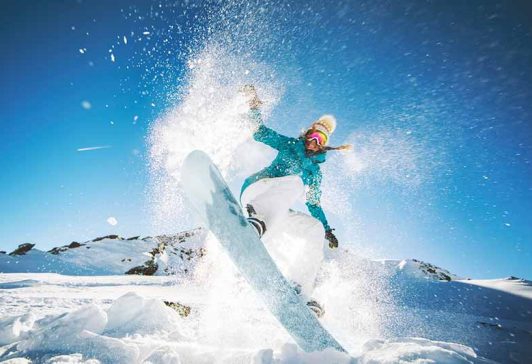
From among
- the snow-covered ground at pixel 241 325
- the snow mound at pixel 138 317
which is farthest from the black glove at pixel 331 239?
the snow mound at pixel 138 317

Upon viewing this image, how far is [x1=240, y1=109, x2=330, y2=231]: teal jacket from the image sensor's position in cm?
404

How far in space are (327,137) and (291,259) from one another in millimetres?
1953

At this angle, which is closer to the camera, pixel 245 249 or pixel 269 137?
pixel 245 249

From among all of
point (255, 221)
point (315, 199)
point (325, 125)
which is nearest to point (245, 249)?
point (255, 221)

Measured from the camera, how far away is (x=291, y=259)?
3.63 metres

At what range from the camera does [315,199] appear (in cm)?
438

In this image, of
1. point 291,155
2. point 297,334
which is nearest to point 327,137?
point 291,155

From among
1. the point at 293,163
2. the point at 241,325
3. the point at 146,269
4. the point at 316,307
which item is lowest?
the point at 241,325

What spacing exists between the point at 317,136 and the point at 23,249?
19.9 metres

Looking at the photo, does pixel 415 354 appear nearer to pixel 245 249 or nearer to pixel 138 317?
pixel 245 249

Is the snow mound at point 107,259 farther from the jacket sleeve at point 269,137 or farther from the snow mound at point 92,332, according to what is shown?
the jacket sleeve at point 269,137

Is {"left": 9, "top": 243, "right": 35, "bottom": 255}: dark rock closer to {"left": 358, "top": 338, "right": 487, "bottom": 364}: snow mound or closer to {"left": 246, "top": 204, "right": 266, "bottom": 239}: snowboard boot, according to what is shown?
{"left": 246, "top": 204, "right": 266, "bottom": 239}: snowboard boot

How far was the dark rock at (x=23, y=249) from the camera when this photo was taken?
51.0ft

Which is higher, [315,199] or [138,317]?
[315,199]
